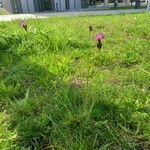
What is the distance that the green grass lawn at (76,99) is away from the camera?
7.09 feet

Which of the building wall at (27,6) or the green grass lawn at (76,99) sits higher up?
the green grass lawn at (76,99)

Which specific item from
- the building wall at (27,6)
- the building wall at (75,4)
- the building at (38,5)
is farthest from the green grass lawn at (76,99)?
the building wall at (75,4)

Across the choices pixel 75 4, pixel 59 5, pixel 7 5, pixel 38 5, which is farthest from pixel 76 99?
pixel 75 4

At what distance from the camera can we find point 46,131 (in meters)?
2.25

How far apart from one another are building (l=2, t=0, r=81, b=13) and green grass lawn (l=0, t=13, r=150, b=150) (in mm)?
25351

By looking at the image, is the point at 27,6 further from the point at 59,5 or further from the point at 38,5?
the point at 59,5

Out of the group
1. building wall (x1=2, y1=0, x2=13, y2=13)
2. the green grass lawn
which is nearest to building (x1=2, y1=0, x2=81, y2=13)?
building wall (x1=2, y1=0, x2=13, y2=13)

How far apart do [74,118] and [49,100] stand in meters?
0.56

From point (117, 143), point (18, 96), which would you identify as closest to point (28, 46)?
point (18, 96)

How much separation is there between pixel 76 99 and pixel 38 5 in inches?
1139

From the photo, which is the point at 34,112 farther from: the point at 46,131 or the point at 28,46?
the point at 28,46

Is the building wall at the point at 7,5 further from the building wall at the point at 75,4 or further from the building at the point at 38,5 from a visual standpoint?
the building wall at the point at 75,4

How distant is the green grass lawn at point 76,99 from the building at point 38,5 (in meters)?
25.4

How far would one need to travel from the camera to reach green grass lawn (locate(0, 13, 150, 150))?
2.16 meters
